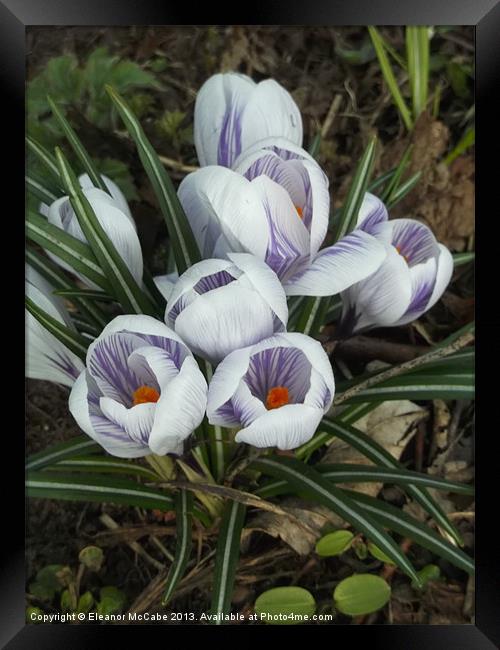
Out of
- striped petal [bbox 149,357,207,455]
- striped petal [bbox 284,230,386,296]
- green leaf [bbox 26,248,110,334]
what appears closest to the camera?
striped petal [bbox 149,357,207,455]

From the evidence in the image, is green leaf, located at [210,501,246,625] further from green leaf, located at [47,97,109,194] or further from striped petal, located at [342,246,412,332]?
green leaf, located at [47,97,109,194]

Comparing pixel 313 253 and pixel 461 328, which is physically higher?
pixel 313 253

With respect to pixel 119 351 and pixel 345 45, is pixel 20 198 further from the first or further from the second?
pixel 345 45

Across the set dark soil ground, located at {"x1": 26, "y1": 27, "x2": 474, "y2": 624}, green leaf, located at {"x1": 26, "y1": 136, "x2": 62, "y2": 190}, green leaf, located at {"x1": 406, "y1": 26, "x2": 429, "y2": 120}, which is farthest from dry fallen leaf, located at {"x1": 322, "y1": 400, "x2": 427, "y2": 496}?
green leaf, located at {"x1": 26, "y1": 136, "x2": 62, "y2": 190}

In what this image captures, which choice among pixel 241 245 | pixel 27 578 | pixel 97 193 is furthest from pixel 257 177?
pixel 27 578

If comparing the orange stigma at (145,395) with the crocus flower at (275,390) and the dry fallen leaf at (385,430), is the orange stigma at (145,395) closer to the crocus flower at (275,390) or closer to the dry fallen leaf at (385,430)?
the crocus flower at (275,390)

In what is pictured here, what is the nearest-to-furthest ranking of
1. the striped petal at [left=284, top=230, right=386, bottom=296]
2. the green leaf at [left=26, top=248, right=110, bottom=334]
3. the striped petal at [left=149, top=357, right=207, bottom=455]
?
the striped petal at [left=149, top=357, right=207, bottom=455]
the striped petal at [left=284, top=230, right=386, bottom=296]
the green leaf at [left=26, top=248, right=110, bottom=334]
